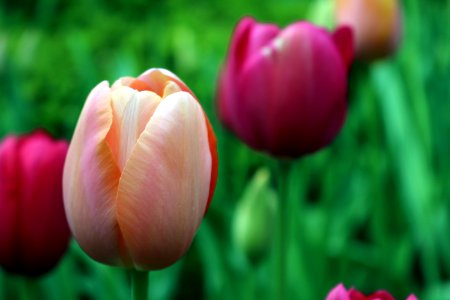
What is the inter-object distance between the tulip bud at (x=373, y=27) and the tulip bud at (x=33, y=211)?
53 centimetres

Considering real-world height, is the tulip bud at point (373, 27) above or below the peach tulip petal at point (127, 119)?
below

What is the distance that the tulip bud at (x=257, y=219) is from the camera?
113cm

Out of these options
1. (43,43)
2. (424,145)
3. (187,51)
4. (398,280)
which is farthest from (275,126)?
(43,43)

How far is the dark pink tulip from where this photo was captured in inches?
34.3

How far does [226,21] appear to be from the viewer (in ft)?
9.29

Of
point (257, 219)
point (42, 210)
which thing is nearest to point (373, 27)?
point (257, 219)

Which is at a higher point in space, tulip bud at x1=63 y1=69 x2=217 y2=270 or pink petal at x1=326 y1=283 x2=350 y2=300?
tulip bud at x1=63 y1=69 x2=217 y2=270

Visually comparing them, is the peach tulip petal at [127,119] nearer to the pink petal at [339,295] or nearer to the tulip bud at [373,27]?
the pink petal at [339,295]

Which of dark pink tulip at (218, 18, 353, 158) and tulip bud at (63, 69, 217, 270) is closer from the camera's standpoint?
tulip bud at (63, 69, 217, 270)

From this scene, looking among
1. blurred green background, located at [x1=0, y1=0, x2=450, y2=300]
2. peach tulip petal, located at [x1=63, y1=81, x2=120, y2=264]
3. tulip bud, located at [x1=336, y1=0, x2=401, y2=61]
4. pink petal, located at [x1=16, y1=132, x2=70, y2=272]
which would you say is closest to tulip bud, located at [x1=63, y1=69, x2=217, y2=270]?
peach tulip petal, located at [x1=63, y1=81, x2=120, y2=264]

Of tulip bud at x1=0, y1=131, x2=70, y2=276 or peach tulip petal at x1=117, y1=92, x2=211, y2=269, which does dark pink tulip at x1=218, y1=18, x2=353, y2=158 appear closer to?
tulip bud at x1=0, y1=131, x2=70, y2=276

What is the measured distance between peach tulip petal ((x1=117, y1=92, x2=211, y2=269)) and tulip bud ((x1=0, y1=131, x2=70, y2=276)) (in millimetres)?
252

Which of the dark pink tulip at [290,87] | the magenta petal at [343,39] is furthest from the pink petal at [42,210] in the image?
the magenta petal at [343,39]

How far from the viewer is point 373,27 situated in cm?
123
